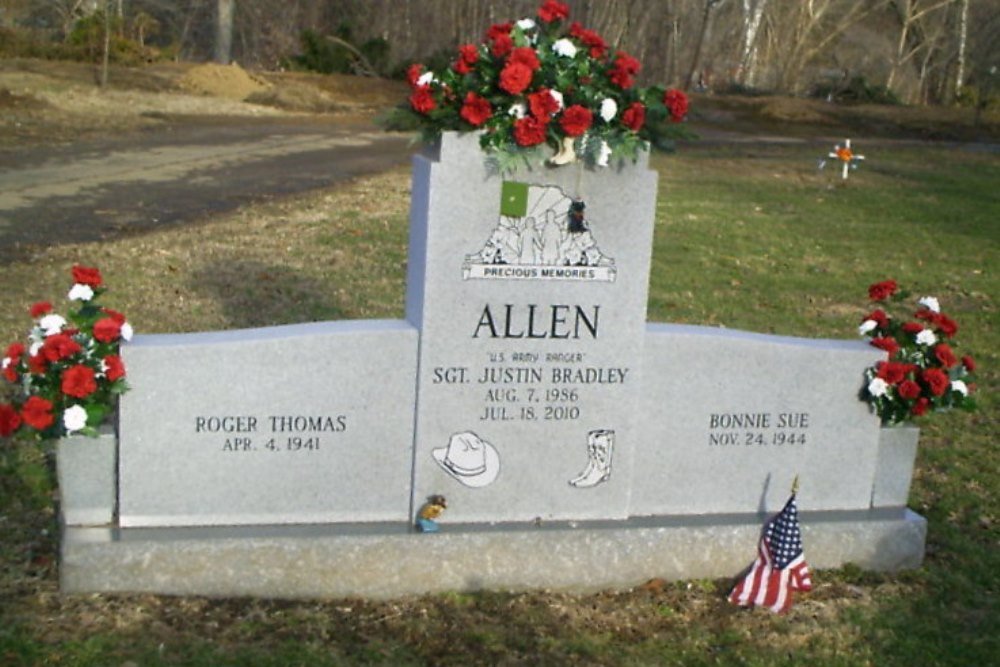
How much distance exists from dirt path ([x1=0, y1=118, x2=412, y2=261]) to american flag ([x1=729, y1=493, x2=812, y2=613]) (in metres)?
8.37

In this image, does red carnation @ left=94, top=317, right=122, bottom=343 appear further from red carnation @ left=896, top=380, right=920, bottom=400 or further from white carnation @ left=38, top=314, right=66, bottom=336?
red carnation @ left=896, top=380, right=920, bottom=400

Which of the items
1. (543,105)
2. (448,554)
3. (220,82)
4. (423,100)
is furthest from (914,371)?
(220,82)

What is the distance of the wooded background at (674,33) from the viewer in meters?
45.5

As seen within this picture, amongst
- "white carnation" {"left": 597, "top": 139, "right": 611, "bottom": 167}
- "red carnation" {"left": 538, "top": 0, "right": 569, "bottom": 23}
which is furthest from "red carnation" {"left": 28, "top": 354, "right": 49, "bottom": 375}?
"red carnation" {"left": 538, "top": 0, "right": 569, "bottom": 23}

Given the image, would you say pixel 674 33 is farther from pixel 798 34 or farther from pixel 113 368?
pixel 113 368

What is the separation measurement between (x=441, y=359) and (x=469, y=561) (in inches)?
33.2

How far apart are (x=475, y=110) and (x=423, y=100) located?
0.69 ft

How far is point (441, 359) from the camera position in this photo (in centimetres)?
535

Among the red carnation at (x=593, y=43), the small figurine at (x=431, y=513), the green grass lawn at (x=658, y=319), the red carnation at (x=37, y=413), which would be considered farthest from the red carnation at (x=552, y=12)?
the red carnation at (x=37, y=413)

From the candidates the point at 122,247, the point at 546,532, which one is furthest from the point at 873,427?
the point at 122,247

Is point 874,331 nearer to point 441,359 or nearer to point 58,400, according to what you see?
point 441,359

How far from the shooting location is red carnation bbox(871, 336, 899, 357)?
594 cm

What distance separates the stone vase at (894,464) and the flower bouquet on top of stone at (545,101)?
1.73 m

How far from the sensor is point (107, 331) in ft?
16.5
